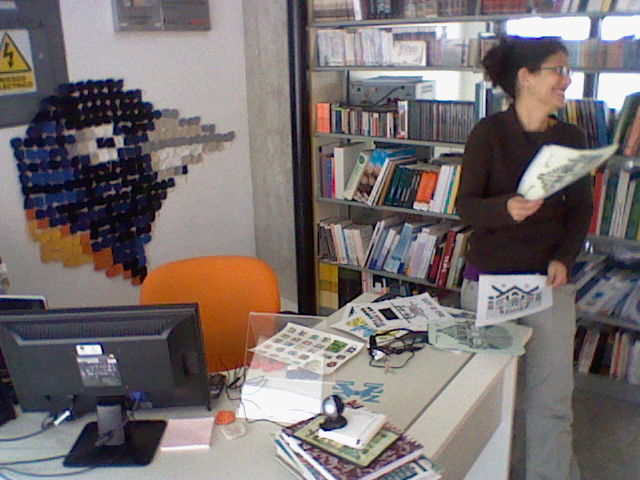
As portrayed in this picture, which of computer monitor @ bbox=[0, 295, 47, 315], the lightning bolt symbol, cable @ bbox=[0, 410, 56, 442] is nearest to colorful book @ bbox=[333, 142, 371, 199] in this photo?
the lightning bolt symbol

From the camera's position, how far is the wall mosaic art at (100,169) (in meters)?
2.79

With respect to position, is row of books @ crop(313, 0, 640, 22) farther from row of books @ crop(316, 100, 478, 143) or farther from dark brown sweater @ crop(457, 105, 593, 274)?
dark brown sweater @ crop(457, 105, 593, 274)

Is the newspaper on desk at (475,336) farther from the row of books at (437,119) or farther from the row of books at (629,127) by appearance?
the row of books at (437,119)

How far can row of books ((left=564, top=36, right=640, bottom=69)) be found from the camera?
2585 mm

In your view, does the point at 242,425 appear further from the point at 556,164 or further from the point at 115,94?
the point at 115,94

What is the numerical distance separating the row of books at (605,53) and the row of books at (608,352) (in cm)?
120

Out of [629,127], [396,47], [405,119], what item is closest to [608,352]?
[629,127]

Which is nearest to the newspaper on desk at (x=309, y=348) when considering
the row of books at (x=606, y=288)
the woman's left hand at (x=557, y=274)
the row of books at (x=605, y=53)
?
the woman's left hand at (x=557, y=274)

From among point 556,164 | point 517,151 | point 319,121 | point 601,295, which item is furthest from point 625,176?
point 319,121

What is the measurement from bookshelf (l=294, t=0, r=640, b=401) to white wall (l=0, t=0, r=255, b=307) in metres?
0.48

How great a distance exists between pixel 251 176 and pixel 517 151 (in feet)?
7.33

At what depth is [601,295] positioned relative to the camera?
115 inches

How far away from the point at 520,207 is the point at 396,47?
5.38ft

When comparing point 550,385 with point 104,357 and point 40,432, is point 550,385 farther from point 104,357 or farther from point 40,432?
point 40,432
